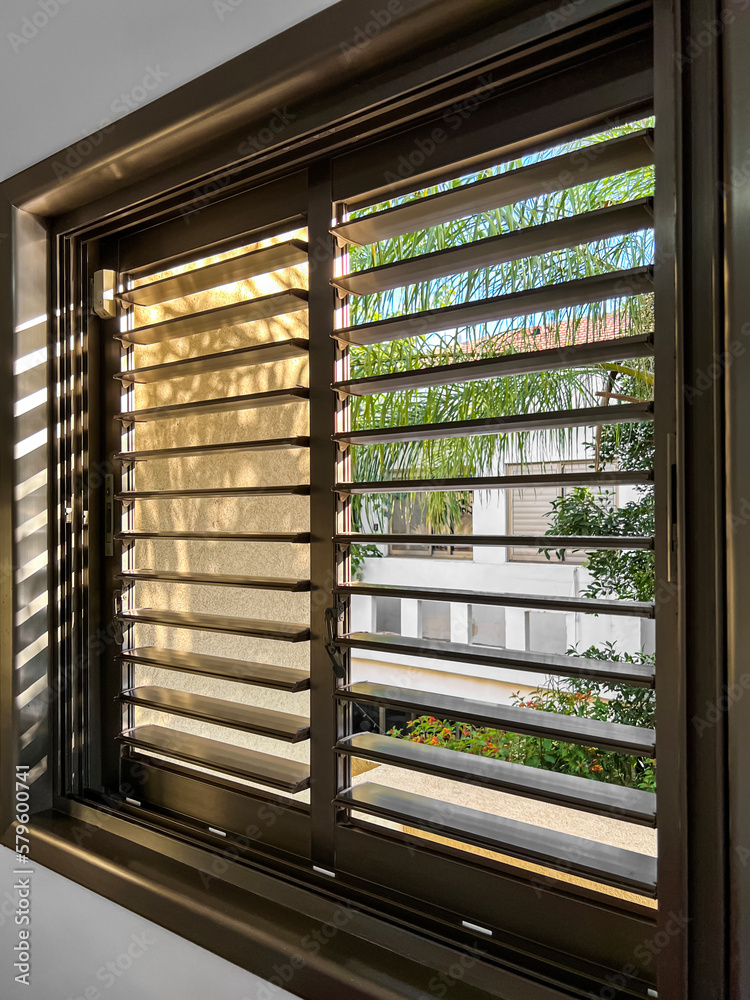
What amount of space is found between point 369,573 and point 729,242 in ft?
2.12

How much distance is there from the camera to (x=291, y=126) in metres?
1.04

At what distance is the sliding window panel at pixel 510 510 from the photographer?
2.78ft

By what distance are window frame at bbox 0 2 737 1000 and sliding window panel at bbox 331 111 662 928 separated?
40mm

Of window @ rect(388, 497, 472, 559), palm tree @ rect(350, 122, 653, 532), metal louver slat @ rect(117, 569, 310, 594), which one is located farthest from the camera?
metal louver slat @ rect(117, 569, 310, 594)

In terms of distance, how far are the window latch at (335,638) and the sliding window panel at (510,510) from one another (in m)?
0.02

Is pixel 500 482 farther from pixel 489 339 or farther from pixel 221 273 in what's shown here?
pixel 221 273

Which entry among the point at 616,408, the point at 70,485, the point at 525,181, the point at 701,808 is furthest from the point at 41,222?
the point at 701,808
